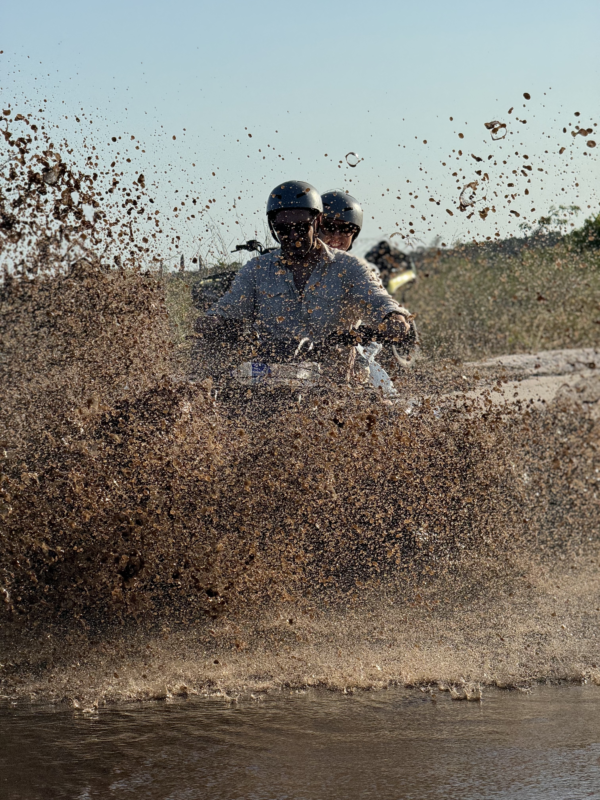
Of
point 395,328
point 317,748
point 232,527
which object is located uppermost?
point 395,328

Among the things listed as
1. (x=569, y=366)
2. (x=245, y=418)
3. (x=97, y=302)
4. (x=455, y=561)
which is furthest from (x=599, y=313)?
(x=97, y=302)

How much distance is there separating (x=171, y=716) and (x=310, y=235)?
3.68m

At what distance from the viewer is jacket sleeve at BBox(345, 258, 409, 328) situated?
6.48m

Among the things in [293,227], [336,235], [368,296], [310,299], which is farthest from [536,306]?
[336,235]

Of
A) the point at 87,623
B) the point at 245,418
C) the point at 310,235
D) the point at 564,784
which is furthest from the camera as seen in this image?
the point at 310,235

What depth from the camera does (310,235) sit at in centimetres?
686

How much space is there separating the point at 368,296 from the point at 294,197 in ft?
3.00

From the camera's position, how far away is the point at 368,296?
21.7 ft

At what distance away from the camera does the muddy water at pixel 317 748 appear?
331 centimetres

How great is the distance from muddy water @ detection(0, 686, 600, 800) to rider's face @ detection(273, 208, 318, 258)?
3294 millimetres

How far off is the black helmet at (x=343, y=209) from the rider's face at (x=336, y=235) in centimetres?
7

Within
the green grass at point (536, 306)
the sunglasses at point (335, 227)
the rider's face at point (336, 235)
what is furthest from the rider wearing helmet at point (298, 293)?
the sunglasses at point (335, 227)

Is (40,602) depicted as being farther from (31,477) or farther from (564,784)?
(564,784)

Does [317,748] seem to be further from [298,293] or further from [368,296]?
[298,293]
